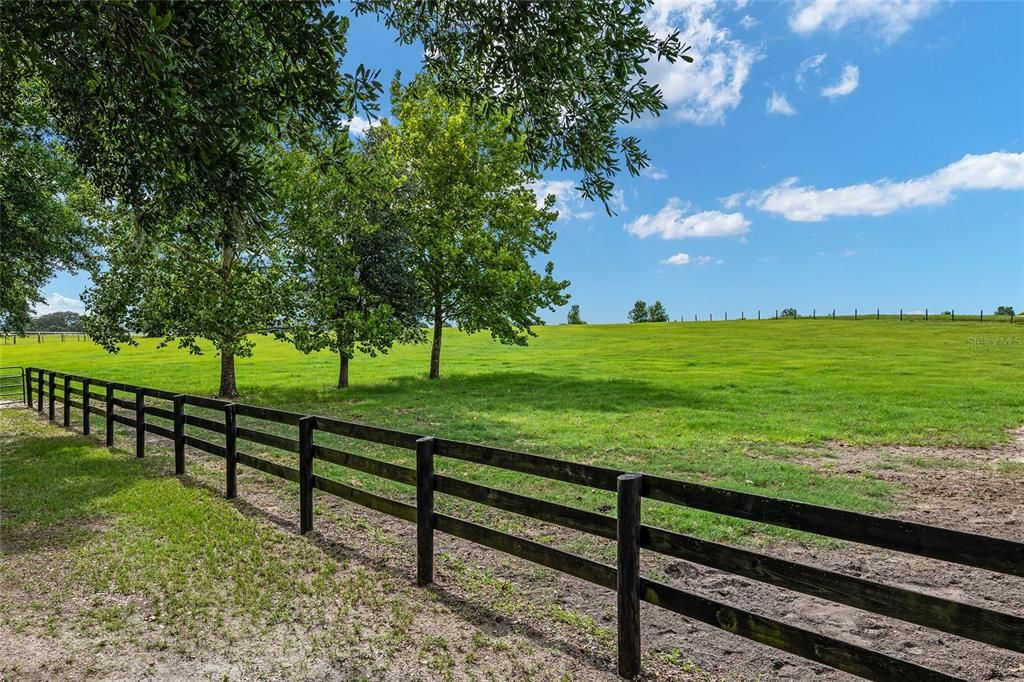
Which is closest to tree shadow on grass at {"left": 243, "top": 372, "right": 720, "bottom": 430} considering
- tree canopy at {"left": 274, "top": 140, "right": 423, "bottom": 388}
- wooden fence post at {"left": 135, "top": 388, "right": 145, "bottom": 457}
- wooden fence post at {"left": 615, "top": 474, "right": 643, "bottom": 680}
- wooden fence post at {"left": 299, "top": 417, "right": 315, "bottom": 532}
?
tree canopy at {"left": 274, "top": 140, "right": 423, "bottom": 388}

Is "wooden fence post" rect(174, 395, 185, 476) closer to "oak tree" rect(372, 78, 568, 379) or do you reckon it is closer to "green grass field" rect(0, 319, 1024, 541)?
"green grass field" rect(0, 319, 1024, 541)

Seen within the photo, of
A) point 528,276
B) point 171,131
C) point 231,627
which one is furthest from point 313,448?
point 528,276

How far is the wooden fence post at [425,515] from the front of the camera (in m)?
5.77

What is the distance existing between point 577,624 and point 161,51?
5.43 m

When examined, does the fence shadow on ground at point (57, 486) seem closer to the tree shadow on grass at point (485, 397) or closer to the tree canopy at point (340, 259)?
the tree shadow on grass at point (485, 397)

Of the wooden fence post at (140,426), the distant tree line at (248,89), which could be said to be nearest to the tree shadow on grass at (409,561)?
the wooden fence post at (140,426)

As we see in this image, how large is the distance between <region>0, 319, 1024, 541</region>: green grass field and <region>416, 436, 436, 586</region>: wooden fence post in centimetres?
340

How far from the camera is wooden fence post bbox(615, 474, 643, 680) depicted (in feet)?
13.7

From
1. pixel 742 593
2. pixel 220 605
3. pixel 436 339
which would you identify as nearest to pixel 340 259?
pixel 436 339

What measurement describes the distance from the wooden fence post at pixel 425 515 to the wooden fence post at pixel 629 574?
2.17 m

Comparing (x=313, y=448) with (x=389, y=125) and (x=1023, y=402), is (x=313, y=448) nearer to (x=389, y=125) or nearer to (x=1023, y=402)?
(x=1023, y=402)

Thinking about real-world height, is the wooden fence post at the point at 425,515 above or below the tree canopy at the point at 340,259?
below

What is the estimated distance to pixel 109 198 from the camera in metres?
7.29

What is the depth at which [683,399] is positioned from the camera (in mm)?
21406
